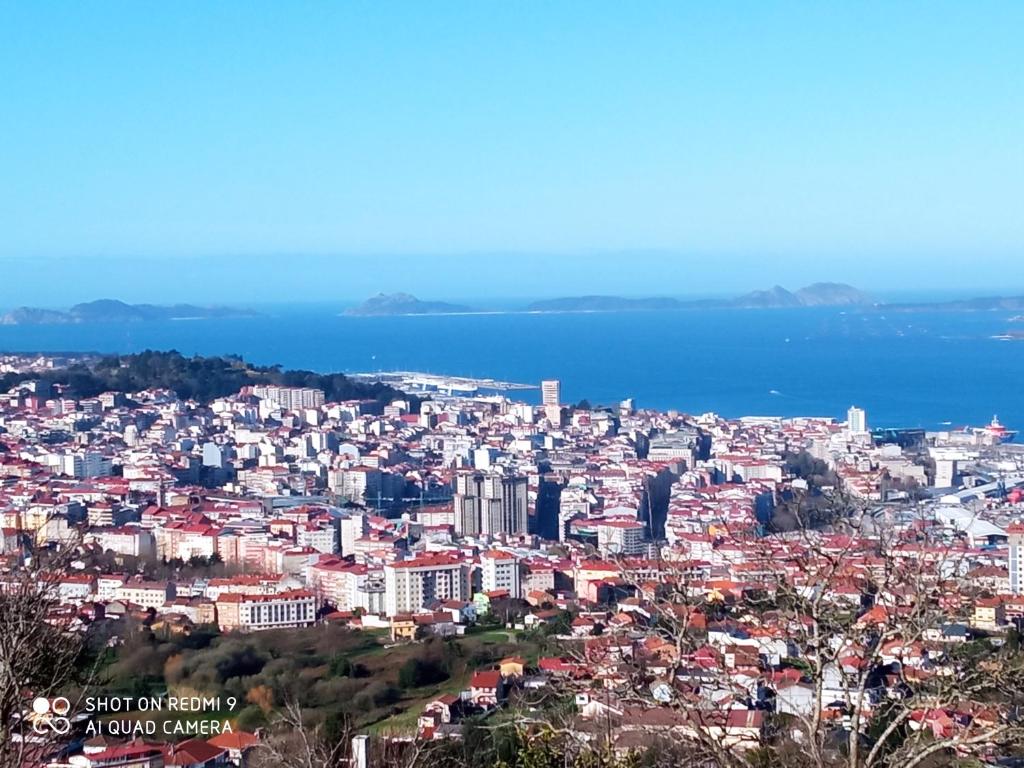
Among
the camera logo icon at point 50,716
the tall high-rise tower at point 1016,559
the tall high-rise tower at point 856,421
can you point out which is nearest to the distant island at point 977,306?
the tall high-rise tower at point 856,421

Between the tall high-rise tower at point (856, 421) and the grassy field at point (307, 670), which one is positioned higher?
the grassy field at point (307, 670)

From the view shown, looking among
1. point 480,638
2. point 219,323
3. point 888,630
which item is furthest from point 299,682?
point 219,323

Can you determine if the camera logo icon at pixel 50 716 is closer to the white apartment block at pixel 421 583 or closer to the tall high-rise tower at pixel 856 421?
the white apartment block at pixel 421 583

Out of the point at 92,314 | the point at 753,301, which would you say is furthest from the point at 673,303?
the point at 92,314

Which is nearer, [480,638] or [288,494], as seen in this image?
[480,638]

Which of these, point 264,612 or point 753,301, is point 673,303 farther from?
point 264,612

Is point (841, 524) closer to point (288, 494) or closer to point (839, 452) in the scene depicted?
point (288, 494)

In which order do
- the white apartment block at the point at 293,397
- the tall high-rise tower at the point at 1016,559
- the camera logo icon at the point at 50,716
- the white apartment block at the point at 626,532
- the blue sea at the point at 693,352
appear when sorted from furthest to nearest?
1. the blue sea at the point at 693,352
2. the white apartment block at the point at 293,397
3. the white apartment block at the point at 626,532
4. the tall high-rise tower at the point at 1016,559
5. the camera logo icon at the point at 50,716

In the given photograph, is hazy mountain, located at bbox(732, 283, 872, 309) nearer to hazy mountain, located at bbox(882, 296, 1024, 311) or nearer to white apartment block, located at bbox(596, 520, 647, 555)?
hazy mountain, located at bbox(882, 296, 1024, 311)
